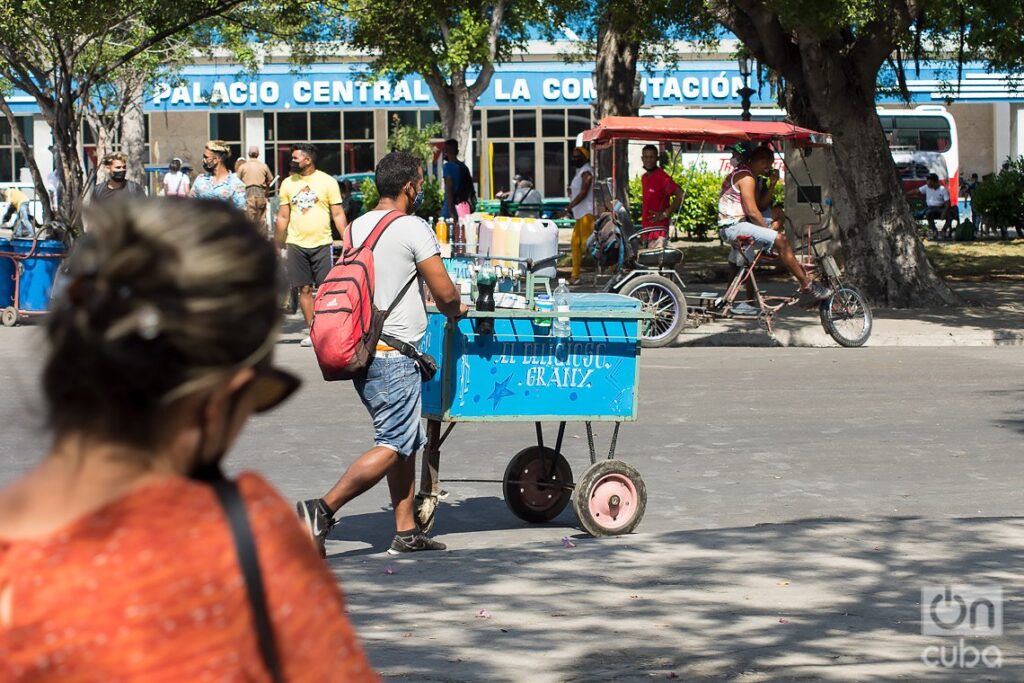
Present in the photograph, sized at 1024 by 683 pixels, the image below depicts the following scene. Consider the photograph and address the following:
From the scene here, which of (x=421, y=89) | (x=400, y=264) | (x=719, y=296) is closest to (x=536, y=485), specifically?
(x=400, y=264)

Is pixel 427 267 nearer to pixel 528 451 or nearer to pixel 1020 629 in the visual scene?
pixel 528 451

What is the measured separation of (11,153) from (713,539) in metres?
49.2

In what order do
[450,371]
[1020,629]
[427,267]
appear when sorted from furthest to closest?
[450,371], [427,267], [1020,629]

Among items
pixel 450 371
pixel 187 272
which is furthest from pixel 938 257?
pixel 187 272

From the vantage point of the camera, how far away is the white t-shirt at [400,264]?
6355 mm

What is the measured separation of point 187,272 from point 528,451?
574 cm

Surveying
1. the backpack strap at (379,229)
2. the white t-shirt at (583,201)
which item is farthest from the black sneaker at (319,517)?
the white t-shirt at (583,201)

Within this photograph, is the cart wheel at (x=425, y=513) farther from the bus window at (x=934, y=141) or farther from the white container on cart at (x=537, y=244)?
the bus window at (x=934, y=141)

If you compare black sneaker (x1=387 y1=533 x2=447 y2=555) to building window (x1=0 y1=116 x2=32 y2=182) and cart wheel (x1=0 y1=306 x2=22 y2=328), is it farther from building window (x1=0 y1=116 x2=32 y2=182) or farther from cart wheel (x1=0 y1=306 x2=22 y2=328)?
building window (x1=0 y1=116 x2=32 y2=182)

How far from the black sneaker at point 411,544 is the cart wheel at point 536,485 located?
83cm

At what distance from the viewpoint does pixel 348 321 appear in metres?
6.12

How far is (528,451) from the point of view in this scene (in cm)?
743

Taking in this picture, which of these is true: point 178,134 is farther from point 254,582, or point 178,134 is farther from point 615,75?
point 254,582

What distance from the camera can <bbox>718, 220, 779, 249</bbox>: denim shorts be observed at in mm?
13734
